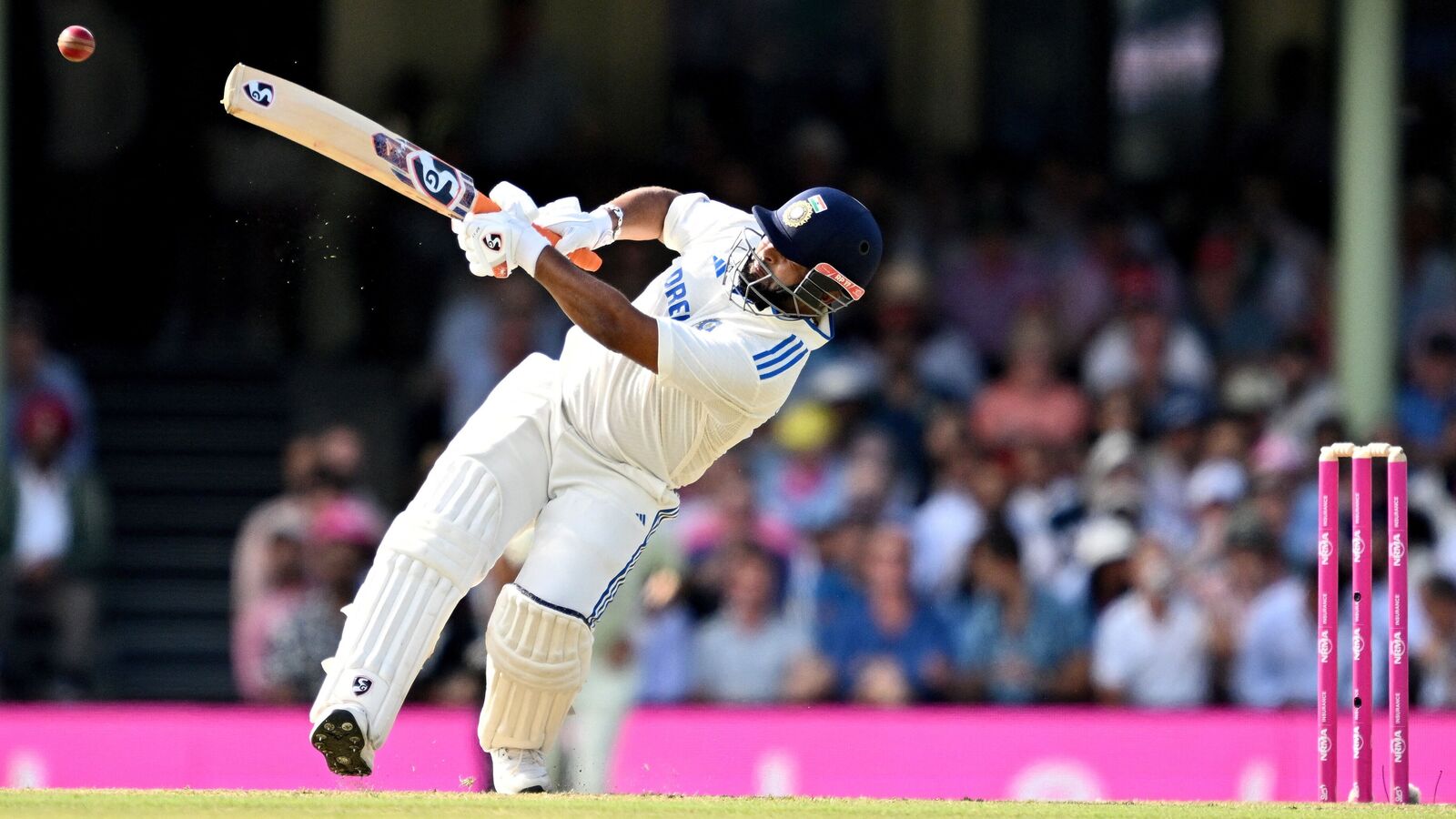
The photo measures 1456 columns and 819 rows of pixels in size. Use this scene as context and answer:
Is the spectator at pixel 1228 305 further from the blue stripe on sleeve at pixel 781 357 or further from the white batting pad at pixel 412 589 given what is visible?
the white batting pad at pixel 412 589

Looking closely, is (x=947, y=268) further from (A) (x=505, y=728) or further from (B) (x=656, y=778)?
(A) (x=505, y=728)

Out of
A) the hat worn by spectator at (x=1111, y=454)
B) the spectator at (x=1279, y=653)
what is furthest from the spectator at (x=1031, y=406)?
the spectator at (x=1279, y=653)

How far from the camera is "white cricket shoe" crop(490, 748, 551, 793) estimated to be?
17.8 feet

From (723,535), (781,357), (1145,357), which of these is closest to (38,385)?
(723,535)

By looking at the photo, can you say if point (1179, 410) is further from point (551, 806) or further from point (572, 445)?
point (551, 806)

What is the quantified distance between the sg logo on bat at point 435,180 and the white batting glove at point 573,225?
22 cm

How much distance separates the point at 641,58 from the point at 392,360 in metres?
2.21

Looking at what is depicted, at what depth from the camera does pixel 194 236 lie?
11.0m

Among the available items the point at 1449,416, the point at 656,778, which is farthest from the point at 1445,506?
the point at 656,778

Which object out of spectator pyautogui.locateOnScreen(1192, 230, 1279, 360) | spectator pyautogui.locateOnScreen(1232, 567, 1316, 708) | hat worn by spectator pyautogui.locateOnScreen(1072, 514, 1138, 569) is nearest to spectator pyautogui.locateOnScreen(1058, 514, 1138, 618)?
hat worn by spectator pyautogui.locateOnScreen(1072, 514, 1138, 569)

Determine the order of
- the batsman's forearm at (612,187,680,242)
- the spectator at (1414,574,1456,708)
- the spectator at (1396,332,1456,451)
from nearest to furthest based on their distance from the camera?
the batsman's forearm at (612,187,680,242), the spectator at (1414,574,1456,708), the spectator at (1396,332,1456,451)

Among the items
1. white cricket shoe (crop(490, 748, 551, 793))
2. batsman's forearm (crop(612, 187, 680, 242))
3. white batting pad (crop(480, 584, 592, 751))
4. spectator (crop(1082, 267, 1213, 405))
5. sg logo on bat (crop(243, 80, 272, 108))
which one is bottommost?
white cricket shoe (crop(490, 748, 551, 793))

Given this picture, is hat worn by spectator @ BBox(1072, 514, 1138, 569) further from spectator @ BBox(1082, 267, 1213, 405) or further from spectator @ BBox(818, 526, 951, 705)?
spectator @ BBox(1082, 267, 1213, 405)

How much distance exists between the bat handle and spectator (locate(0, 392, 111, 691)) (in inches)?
167
